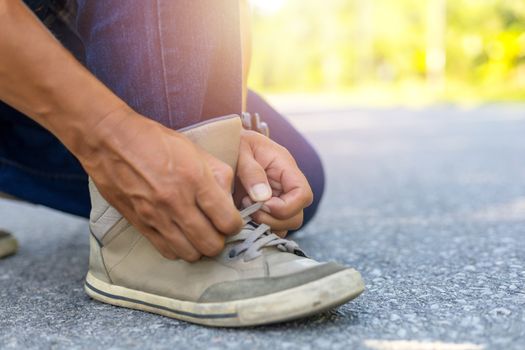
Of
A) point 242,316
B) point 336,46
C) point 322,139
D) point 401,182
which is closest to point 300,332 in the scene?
point 242,316

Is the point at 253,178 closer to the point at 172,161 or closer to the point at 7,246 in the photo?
the point at 172,161

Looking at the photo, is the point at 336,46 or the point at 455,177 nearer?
the point at 455,177

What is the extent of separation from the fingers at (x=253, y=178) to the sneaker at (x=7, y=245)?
2.57ft

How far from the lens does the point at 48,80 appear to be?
95 cm

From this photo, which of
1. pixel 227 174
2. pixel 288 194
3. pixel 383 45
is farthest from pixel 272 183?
Answer: pixel 383 45

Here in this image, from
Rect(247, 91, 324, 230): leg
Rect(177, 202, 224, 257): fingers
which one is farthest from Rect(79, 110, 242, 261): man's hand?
Rect(247, 91, 324, 230): leg

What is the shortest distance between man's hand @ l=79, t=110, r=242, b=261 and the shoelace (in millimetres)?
69

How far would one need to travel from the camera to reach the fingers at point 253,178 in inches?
43.5

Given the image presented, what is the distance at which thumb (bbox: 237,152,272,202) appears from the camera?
1105 mm

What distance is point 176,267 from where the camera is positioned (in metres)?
1.09

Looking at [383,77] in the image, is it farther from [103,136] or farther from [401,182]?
[103,136]

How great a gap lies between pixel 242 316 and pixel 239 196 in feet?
0.77

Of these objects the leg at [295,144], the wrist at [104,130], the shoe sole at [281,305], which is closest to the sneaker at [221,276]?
the shoe sole at [281,305]

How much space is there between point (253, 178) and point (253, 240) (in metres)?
0.10
